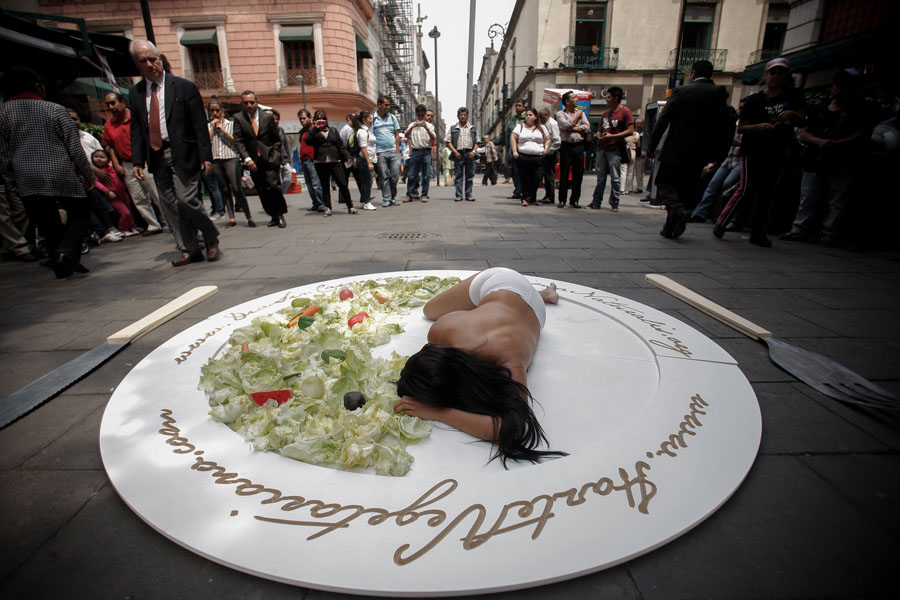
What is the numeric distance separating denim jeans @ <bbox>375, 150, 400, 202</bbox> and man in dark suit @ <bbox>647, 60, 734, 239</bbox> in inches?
211

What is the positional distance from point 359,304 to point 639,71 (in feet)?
88.8

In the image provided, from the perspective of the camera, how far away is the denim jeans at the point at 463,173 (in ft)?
33.5

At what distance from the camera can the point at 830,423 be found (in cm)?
185

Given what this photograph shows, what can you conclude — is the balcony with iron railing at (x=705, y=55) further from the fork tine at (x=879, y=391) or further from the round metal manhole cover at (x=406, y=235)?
the fork tine at (x=879, y=391)

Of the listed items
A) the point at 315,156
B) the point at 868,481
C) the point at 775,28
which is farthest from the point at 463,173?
the point at 775,28

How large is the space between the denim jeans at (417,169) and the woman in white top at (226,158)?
379 centimetres

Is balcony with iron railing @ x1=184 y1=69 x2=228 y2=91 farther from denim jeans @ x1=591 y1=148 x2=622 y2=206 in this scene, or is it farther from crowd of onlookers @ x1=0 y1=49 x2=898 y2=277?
denim jeans @ x1=591 y1=148 x2=622 y2=206

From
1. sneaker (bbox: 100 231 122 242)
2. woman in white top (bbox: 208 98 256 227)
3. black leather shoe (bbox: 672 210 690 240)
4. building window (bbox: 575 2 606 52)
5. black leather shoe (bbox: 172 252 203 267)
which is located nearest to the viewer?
black leather shoe (bbox: 172 252 203 267)

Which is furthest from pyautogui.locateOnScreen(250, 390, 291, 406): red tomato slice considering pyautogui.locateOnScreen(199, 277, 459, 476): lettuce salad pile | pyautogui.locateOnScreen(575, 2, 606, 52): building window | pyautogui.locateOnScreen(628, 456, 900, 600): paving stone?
pyautogui.locateOnScreen(575, 2, 606, 52): building window

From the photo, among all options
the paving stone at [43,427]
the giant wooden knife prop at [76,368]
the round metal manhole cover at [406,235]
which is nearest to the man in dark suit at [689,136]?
the round metal manhole cover at [406,235]

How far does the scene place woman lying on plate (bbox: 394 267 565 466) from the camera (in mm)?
1629

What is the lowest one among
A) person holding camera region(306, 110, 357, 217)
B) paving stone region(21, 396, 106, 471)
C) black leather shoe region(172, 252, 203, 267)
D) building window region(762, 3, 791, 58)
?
paving stone region(21, 396, 106, 471)

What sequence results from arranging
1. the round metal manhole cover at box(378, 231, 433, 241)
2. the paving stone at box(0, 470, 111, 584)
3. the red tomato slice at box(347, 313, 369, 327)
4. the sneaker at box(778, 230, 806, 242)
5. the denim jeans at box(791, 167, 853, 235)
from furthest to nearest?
1. the round metal manhole cover at box(378, 231, 433, 241)
2. the sneaker at box(778, 230, 806, 242)
3. the denim jeans at box(791, 167, 853, 235)
4. the red tomato slice at box(347, 313, 369, 327)
5. the paving stone at box(0, 470, 111, 584)

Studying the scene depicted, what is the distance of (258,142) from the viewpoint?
6.81 metres
